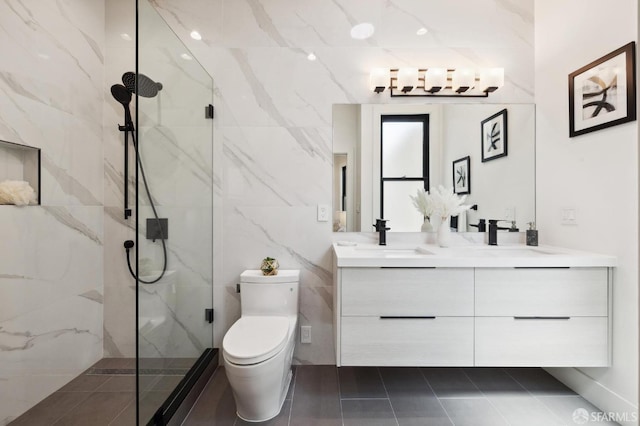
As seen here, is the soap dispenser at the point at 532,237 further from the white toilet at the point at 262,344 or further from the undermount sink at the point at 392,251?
the white toilet at the point at 262,344

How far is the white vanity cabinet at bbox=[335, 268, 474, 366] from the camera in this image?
1633mm

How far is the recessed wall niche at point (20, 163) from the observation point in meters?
1.51

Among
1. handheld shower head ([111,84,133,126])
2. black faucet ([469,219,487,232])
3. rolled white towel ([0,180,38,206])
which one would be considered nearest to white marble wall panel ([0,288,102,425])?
rolled white towel ([0,180,38,206])

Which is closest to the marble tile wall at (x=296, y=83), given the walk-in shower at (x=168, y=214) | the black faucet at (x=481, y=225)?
the walk-in shower at (x=168, y=214)

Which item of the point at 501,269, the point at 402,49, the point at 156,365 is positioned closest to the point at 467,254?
the point at 501,269

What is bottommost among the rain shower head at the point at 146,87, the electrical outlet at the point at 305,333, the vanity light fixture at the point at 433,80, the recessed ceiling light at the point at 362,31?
the electrical outlet at the point at 305,333

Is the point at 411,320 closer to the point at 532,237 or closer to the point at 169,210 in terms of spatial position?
the point at 532,237

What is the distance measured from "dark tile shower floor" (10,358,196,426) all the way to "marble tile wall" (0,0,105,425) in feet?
0.21

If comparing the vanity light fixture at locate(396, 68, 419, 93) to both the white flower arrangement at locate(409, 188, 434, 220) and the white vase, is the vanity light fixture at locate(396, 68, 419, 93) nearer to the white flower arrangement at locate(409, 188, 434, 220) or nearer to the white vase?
the white flower arrangement at locate(409, 188, 434, 220)

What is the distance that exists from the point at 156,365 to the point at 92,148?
60.9 inches

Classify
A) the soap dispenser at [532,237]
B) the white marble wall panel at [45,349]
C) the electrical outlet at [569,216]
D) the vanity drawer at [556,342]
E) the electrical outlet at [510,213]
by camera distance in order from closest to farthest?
the white marble wall panel at [45,349], the vanity drawer at [556,342], the electrical outlet at [569,216], the soap dispenser at [532,237], the electrical outlet at [510,213]

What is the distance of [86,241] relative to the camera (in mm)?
2031

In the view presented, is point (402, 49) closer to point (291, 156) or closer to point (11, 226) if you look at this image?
point (291, 156)

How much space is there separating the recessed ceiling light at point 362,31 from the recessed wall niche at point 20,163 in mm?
2089
